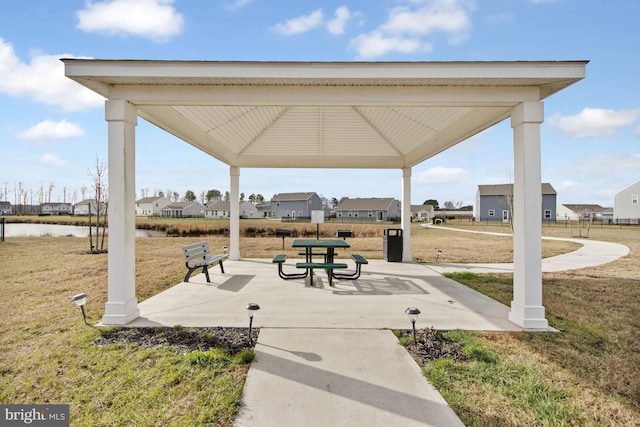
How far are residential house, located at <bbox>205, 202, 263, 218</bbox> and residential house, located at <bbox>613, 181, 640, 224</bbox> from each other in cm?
5788

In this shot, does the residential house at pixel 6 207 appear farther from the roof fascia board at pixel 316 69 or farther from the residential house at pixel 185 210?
the roof fascia board at pixel 316 69

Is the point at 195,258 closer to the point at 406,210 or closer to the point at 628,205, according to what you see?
the point at 406,210

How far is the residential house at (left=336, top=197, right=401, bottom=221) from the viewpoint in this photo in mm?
51844

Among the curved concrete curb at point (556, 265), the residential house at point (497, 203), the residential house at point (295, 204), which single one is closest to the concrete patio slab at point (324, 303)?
the curved concrete curb at point (556, 265)

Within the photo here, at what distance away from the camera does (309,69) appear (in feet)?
14.5

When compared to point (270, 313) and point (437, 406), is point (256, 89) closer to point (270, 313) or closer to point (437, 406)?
point (270, 313)

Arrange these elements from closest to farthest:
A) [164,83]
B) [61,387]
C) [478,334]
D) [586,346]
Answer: [61,387], [586,346], [478,334], [164,83]

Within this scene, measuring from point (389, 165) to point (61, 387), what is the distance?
31.1 ft

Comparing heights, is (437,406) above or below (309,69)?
below

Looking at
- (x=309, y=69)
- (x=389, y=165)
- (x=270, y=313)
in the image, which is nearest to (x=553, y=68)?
(x=309, y=69)

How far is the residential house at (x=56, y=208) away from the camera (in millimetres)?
80512

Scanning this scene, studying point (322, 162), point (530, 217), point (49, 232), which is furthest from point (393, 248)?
point (49, 232)

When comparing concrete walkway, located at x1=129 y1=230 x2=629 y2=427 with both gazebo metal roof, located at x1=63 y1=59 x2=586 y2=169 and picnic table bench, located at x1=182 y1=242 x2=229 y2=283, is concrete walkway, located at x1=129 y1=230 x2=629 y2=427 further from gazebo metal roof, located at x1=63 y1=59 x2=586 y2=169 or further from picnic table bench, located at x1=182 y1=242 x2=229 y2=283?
gazebo metal roof, located at x1=63 y1=59 x2=586 y2=169

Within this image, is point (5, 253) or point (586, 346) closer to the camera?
point (586, 346)
